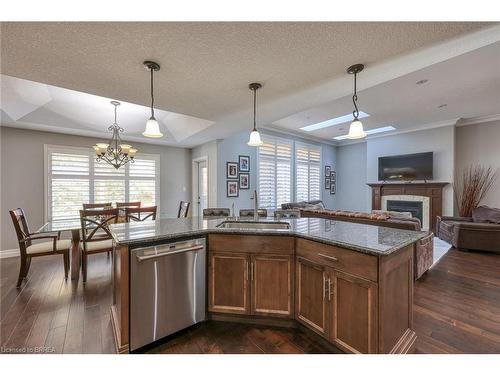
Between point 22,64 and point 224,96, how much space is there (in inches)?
74.2

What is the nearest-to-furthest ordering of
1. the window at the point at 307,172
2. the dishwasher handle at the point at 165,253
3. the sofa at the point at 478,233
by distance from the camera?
the dishwasher handle at the point at 165,253, the sofa at the point at 478,233, the window at the point at 307,172

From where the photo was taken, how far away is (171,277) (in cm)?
180

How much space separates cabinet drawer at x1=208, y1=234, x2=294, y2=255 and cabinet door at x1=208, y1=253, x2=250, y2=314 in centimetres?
7

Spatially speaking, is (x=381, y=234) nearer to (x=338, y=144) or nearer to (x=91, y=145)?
(x=91, y=145)

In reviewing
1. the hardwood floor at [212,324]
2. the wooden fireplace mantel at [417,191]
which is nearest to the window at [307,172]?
the wooden fireplace mantel at [417,191]

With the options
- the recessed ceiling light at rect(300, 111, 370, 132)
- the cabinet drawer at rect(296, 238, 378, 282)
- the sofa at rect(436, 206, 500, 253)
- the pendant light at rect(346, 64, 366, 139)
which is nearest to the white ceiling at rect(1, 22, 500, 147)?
the pendant light at rect(346, 64, 366, 139)

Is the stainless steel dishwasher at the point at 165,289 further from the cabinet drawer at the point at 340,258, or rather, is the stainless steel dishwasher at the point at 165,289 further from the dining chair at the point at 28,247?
the dining chair at the point at 28,247

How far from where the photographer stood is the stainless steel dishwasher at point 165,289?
5.41 feet

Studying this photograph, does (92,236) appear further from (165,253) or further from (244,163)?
(244,163)

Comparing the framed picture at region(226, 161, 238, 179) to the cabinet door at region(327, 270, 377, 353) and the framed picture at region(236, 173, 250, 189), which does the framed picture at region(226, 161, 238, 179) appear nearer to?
the framed picture at region(236, 173, 250, 189)

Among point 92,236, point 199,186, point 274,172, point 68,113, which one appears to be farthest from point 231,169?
point 68,113

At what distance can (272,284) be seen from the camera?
6.42 feet

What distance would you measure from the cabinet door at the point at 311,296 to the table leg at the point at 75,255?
3.08 m
